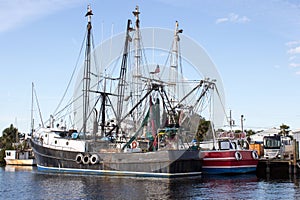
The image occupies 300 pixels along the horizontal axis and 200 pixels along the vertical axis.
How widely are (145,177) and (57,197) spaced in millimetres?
14334

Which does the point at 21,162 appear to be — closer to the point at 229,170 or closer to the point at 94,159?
the point at 94,159

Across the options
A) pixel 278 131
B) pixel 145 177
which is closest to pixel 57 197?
pixel 145 177

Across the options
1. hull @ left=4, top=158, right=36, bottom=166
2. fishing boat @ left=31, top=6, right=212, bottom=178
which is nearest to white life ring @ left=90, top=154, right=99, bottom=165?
fishing boat @ left=31, top=6, right=212, bottom=178

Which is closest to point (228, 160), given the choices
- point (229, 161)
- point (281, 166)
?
point (229, 161)

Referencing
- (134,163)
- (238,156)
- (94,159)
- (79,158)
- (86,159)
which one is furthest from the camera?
(238,156)

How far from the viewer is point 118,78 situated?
2415 inches

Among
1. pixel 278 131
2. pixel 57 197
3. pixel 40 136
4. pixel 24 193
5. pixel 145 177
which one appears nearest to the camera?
pixel 57 197

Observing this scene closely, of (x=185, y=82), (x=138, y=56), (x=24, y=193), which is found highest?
(x=138, y=56)

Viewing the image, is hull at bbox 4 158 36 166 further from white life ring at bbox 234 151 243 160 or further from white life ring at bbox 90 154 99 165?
white life ring at bbox 234 151 243 160

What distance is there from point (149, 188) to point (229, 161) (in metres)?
17.8

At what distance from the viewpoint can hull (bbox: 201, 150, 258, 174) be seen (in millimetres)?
51844

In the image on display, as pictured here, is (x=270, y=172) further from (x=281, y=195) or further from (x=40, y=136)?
(x=40, y=136)

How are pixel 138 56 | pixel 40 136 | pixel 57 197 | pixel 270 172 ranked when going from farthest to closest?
pixel 138 56 < pixel 40 136 < pixel 270 172 < pixel 57 197

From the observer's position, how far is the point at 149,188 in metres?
37.1
